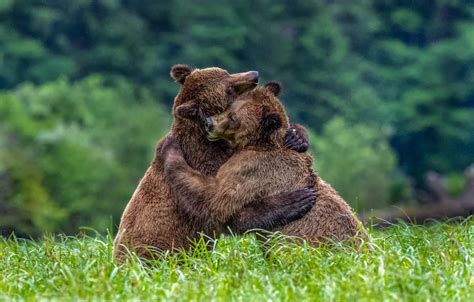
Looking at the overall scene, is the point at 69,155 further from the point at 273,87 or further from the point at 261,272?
the point at 261,272

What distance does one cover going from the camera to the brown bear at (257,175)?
6.42m

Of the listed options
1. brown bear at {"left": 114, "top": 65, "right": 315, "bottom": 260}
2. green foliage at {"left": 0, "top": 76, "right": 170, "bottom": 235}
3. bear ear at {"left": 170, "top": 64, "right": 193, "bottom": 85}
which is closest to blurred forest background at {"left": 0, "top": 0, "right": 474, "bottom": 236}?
green foliage at {"left": 0, "top": 76, "right": 170, "bottom": 235}

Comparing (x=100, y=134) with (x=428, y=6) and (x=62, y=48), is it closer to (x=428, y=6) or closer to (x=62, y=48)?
(x=62, y=48)

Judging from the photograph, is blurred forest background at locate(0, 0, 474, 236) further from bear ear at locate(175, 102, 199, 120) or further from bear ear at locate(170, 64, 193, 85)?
bear ear at locate(175, 102, 199, 120)

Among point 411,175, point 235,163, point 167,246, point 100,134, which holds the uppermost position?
point 235,163

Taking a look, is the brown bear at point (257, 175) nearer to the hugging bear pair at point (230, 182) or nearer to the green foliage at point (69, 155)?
the hugging bear pair at point (230, 182)

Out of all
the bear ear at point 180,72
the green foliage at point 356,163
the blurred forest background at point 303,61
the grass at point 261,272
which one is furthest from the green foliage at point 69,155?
the grass at point 261,272

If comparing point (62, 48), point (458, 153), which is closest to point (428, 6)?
point (458, 153)

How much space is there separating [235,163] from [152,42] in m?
41.2

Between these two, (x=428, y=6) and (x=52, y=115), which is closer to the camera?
(x=52, y=115)

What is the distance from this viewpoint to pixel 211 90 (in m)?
6.76

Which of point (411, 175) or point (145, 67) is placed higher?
point (145, 67)

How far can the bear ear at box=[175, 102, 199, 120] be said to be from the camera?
261 inches

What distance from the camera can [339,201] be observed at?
6.52m
